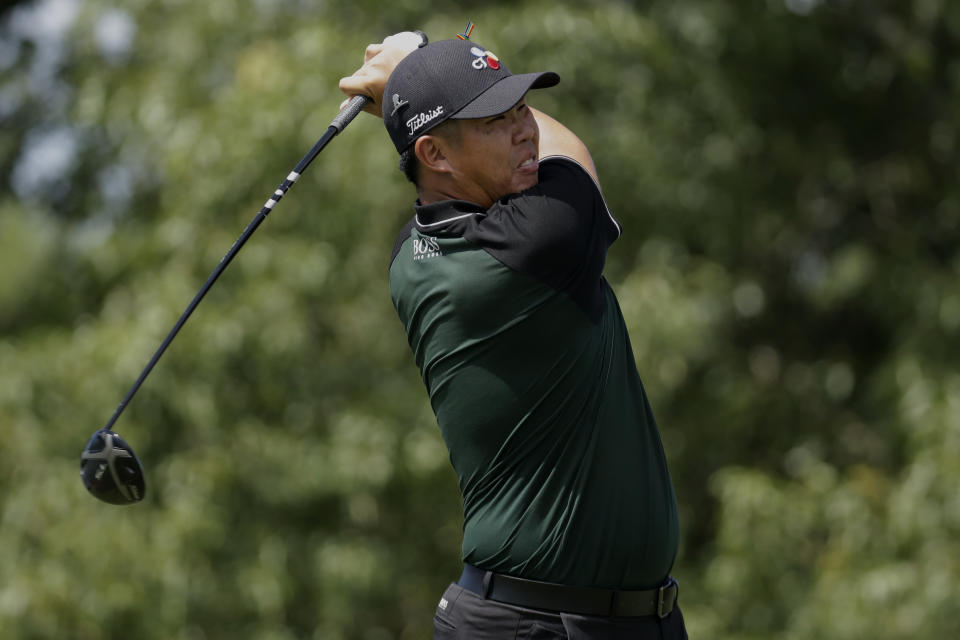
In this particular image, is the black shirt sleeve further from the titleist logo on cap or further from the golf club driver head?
the golf club driver head

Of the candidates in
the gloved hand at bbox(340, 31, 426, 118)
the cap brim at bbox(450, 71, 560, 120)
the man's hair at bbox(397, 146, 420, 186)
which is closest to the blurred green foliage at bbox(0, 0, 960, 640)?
the gloved hand at bbox(340, 31, 426, 118)

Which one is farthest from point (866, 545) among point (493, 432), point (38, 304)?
point (38, 304)

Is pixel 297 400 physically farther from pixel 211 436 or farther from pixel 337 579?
pixel 337 579

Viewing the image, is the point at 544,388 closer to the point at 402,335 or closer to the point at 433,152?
the point at 433,152

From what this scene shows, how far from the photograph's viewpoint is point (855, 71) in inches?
403

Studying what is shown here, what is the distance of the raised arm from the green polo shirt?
4.9 inches

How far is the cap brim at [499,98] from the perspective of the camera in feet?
9.29

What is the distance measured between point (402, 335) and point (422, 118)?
651 centimetres

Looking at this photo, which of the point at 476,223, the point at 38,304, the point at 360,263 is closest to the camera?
the point at 476,223

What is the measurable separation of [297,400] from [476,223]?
626cm

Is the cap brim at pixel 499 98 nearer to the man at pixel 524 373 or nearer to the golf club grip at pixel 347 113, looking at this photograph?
the man at pixel 524 373

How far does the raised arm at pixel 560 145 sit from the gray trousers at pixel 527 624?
931 millimetres

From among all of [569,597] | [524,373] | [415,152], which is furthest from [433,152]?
[569,597]

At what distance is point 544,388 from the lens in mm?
2891
